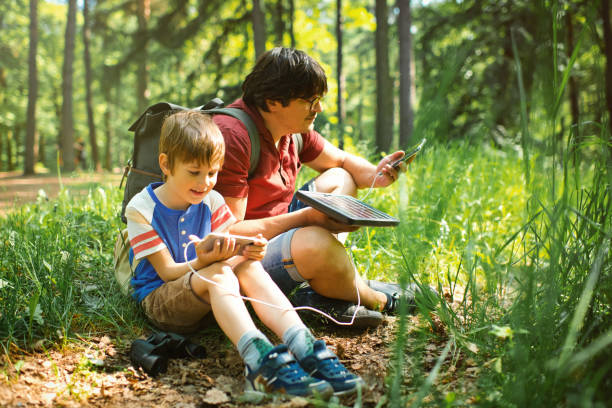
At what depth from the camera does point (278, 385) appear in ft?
5.00

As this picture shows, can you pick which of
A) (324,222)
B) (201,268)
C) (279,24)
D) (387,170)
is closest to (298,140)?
(387,170)

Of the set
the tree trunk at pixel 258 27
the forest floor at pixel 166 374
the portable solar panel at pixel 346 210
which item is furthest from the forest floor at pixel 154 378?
the tree trunk at pixel 258 27

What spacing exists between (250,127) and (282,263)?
2.20 ft

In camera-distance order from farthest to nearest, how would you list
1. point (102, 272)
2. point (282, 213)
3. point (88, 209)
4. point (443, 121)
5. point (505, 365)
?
point (88, 209) < point (102, 272) < point (282, 213) < point (505, 365) < point (443, 121)

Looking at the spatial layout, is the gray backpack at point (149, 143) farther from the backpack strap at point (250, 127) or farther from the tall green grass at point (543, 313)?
the tall green grass at point (543, 313)

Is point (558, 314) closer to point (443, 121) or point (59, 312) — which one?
point (443, 121)

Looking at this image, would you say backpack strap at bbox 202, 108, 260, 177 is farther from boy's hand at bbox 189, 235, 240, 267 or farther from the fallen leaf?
the fallen leaf

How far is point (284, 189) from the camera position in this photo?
2410 mm

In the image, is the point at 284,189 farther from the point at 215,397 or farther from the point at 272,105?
the point at 215,397

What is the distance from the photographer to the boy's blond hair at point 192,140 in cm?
183

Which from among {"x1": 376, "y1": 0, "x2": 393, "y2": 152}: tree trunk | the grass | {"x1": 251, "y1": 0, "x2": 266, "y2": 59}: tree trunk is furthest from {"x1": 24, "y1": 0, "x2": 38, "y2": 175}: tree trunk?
the grass

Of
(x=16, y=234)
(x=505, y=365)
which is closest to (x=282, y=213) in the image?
(x=505, y=365)

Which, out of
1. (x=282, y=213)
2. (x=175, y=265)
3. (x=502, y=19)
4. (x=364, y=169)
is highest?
(x=502, y=19)

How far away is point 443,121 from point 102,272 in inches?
85.0
